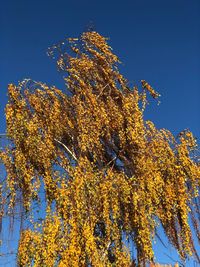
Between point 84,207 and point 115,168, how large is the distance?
2.27 metres

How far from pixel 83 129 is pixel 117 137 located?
3.73 feet

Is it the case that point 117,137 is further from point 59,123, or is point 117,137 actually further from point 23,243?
point 23,243

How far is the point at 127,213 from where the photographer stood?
10.1m

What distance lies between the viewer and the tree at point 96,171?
9.49 meters

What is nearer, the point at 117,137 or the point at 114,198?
the point at 114,198

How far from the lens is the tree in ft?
31.1

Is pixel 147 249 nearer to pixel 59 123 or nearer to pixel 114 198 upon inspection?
pixel 114 198

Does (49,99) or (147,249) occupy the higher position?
(49,99)

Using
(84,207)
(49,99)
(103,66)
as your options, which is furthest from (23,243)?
(103,66)

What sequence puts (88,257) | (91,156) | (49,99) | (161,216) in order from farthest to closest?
(49,99) < (91,156) < (161,216) < (88,257)

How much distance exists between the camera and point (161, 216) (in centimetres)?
1048

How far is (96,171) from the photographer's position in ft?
→ 34.8

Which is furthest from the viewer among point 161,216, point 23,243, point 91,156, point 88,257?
point 91,156

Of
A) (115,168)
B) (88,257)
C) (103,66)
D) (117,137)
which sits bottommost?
(88,257)
